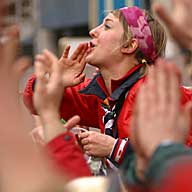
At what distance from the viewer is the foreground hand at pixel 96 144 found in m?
3.33

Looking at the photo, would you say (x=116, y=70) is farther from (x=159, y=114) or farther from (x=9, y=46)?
(x=9, y=46)

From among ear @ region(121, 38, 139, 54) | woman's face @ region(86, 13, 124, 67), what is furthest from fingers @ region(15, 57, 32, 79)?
ear @ region(121, 38, 139, 54)

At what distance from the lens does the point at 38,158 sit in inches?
52.2

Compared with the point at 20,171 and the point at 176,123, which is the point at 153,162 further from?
the point at 20,171

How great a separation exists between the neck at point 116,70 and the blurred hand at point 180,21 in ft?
7.60

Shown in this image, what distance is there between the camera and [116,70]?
4082 mm

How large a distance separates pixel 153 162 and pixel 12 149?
282mm

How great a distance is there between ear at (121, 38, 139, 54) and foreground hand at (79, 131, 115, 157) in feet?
2.66

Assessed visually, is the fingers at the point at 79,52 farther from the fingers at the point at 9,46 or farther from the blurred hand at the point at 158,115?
the fingers at the point at 9,46

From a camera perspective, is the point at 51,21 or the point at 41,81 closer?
the point at 41,81

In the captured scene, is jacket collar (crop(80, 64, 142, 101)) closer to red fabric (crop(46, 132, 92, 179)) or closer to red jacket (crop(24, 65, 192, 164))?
red jacket (crop(24, 65, 192, 164))

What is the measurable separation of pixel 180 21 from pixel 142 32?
2.44 metres

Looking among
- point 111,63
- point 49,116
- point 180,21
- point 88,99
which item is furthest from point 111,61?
point 180,21

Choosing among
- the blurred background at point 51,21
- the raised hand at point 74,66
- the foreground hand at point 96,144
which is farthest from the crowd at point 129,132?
the blurred background at point 51,21
